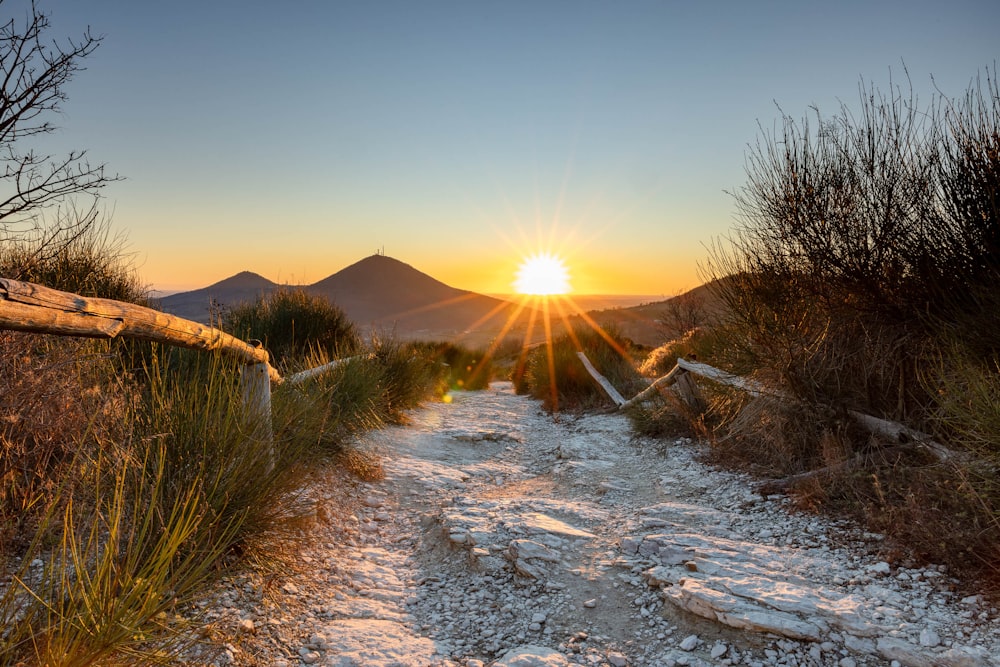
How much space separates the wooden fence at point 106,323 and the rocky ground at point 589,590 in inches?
42.7

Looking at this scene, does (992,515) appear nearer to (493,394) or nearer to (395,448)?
(395,448)

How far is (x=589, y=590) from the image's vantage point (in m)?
3.27

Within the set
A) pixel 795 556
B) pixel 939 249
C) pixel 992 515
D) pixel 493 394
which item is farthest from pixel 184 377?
pixel 493 394

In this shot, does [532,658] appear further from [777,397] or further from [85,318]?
[777,397]

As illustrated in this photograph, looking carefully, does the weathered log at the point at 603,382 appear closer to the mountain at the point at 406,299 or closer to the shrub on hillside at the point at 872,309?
the shrub on hillside at the point at 872,309

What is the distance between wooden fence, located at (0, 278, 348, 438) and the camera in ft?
6.72

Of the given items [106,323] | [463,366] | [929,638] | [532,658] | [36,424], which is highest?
[106,323]

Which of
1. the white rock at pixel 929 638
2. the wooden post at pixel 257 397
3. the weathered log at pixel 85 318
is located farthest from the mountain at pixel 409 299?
the white rock at pixel 929 638

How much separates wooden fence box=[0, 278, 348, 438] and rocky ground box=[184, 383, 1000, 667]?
1.08 meters

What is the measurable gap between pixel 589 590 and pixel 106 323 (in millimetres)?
2834

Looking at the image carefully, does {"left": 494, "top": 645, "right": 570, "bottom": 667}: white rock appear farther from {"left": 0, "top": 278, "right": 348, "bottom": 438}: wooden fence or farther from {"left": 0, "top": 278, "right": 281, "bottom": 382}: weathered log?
{"left": 0, "top": 278, "right": 281, "bottom": 382}: weathered log

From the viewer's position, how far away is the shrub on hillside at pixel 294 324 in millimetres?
8930

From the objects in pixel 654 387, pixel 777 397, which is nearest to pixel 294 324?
pixel 654 387

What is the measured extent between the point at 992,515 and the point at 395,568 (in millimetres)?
3345
